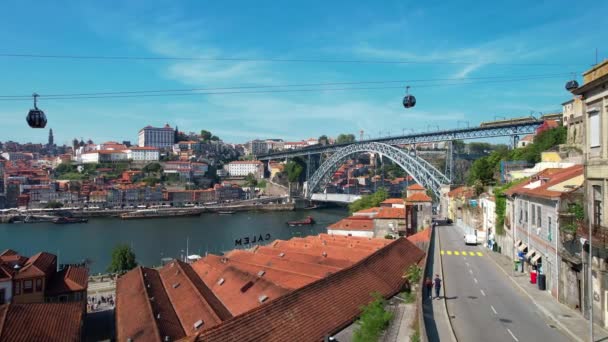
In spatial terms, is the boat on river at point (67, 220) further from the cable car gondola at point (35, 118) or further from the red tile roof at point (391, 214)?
the cable car gondola at point (35, 118)

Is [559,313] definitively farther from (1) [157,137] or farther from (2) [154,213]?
(1) [157,137]

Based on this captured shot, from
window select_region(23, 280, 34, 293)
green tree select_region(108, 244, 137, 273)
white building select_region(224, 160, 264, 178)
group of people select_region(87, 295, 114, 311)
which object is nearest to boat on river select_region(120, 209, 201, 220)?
white building select_region(224, 160, 264, 178)

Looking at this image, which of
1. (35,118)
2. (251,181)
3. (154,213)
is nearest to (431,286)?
(35,118)

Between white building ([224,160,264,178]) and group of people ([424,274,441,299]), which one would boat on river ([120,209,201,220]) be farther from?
group of people ([424,274,441,299])

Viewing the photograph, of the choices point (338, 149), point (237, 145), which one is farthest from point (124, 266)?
point (237, 145)

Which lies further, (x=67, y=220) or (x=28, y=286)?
(x=67, y=220)

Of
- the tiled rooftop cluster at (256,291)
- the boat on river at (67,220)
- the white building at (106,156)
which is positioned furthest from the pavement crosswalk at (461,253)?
the white building at (106,156)

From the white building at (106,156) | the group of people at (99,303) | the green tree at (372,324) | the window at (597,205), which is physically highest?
the white building at (106,156)
